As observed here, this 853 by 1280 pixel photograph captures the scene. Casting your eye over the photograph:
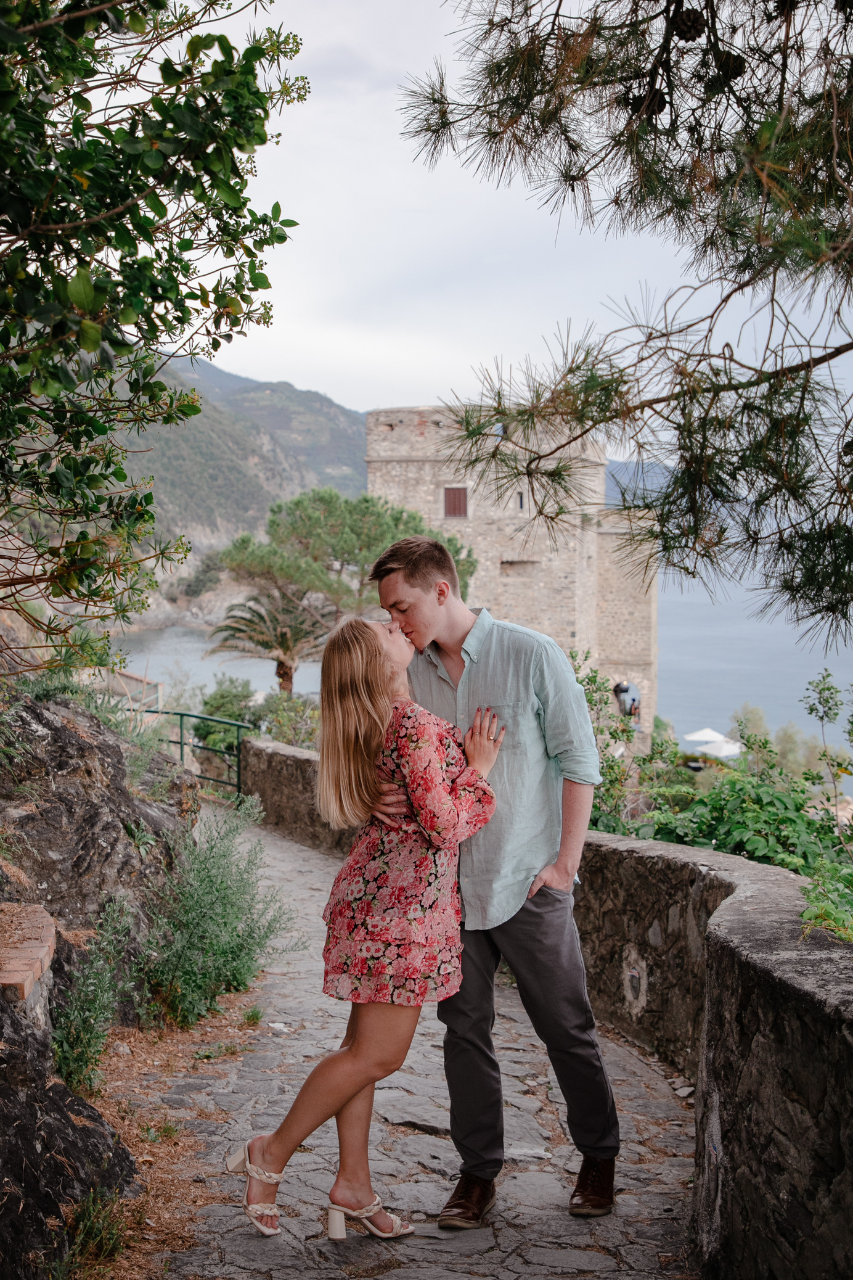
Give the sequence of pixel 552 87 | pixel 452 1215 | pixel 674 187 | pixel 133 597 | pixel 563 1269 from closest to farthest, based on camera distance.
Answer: pixel 563 1269, pixel 452 1215, pixel 133 597, pixel 552 87, pixel 674 187

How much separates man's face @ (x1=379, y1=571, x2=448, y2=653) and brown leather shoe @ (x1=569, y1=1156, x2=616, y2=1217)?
1.41 m

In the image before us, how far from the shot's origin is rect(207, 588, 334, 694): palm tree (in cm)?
2367

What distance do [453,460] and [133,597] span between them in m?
1.67

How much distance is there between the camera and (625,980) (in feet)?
12.7

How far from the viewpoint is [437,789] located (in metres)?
2.22

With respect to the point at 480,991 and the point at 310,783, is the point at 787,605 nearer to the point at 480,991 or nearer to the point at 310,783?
the point at 480,991

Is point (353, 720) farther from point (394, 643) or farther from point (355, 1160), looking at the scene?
point (355, 1160)

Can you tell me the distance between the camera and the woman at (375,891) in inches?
88.8

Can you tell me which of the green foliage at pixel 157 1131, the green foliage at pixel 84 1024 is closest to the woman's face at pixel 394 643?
the green foliage at pixel 84 1024

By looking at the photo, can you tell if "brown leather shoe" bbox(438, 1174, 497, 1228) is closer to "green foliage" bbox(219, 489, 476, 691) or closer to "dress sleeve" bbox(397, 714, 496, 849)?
"dress sleeve" bbox(397, 714, 496, 849)

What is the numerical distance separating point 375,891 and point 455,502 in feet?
91.9

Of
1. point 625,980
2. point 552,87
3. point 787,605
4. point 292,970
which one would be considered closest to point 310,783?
point 292,970

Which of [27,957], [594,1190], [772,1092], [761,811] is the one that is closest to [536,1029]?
[594,1190]

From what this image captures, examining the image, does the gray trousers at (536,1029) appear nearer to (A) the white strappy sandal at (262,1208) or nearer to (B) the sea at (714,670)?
(A) the white strappy sandal at (262,1208)
